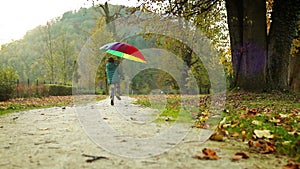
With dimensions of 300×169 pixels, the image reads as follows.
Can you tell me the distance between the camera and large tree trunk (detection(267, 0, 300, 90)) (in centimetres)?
1152

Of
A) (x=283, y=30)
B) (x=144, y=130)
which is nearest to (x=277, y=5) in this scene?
(x=283, y=30)

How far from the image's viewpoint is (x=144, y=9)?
12812mm

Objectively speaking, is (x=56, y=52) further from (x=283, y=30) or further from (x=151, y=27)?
(x=283, y=30)

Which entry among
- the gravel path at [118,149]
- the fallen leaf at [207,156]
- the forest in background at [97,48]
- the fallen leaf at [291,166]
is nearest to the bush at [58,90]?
the forest in background at [97,48]

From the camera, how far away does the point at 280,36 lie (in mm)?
11531

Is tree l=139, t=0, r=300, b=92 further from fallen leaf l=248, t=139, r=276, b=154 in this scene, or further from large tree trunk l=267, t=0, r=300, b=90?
fallen leaf l=248, t=139, r=276, b=154

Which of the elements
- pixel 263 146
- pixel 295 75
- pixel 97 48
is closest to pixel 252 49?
pixel 295 75

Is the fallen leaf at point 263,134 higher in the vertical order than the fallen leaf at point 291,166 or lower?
higher

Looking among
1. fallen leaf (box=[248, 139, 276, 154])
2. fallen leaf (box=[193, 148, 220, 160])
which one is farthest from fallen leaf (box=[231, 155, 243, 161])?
fallen leaf (box=[248, 139, 276, 154])

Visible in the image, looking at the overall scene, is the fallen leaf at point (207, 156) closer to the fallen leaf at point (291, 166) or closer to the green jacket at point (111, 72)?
the fallen leaf at point (291, 166)

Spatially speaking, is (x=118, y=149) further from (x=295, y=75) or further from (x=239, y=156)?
(x=295, y=75)

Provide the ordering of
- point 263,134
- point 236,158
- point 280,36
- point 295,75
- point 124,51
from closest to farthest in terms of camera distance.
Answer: point 236,158 < point 263,134 < point 124,51 < point 280,36 < point 295,75

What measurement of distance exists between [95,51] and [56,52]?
30.7ft

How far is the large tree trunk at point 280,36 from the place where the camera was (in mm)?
11516
